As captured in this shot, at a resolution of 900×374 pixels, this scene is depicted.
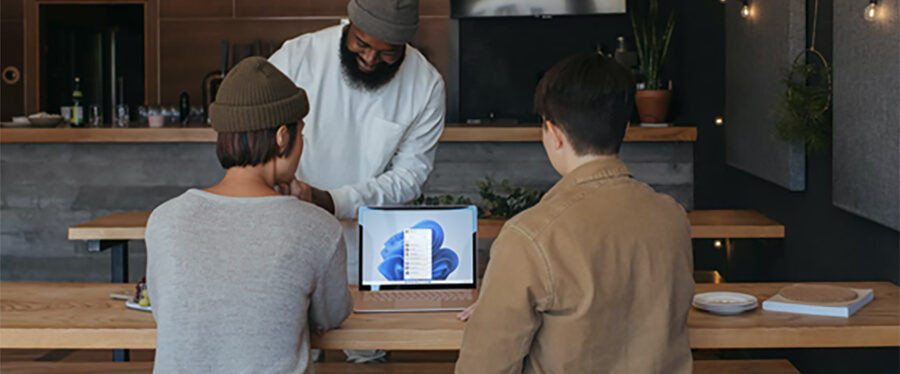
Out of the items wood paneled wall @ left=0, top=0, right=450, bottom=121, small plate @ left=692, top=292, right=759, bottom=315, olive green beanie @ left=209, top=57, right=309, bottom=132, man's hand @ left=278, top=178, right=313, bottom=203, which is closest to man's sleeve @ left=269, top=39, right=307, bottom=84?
man's hand @ left=278, top=178, right=313, bottom=203

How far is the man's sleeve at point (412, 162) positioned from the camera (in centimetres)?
256

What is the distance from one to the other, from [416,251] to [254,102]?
2.31 ft

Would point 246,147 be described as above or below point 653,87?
below

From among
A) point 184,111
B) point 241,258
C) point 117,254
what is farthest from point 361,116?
point 184,111

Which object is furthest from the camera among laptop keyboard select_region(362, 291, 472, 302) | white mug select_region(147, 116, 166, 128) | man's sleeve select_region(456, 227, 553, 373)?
white mug select_region(147, 116, 166, 128)

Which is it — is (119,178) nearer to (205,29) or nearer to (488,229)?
(205,29)

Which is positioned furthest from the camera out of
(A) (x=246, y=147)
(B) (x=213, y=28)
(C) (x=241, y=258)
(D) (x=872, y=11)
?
(B) (x=213, y=28)

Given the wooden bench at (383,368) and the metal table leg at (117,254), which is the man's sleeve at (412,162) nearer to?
the wooden bench at (383,368)

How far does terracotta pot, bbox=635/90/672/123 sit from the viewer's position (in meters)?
4.51

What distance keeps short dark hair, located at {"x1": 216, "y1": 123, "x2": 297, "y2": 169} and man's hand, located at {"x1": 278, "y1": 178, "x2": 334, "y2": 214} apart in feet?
1.08

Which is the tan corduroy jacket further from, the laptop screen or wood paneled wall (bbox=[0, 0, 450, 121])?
wood paneled wall (bbox=[0, 0, 450, 121])

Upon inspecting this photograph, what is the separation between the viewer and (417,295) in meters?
2.18

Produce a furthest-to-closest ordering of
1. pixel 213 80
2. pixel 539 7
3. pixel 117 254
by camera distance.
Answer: pixel 213 80 → pixel 539 7 → pixel 117 254

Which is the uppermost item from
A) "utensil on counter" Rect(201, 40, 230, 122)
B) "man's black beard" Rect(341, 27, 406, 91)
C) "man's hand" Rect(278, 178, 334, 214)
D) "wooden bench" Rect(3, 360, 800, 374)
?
"utensil on counter" Rect(201, 40, 230, 122)
